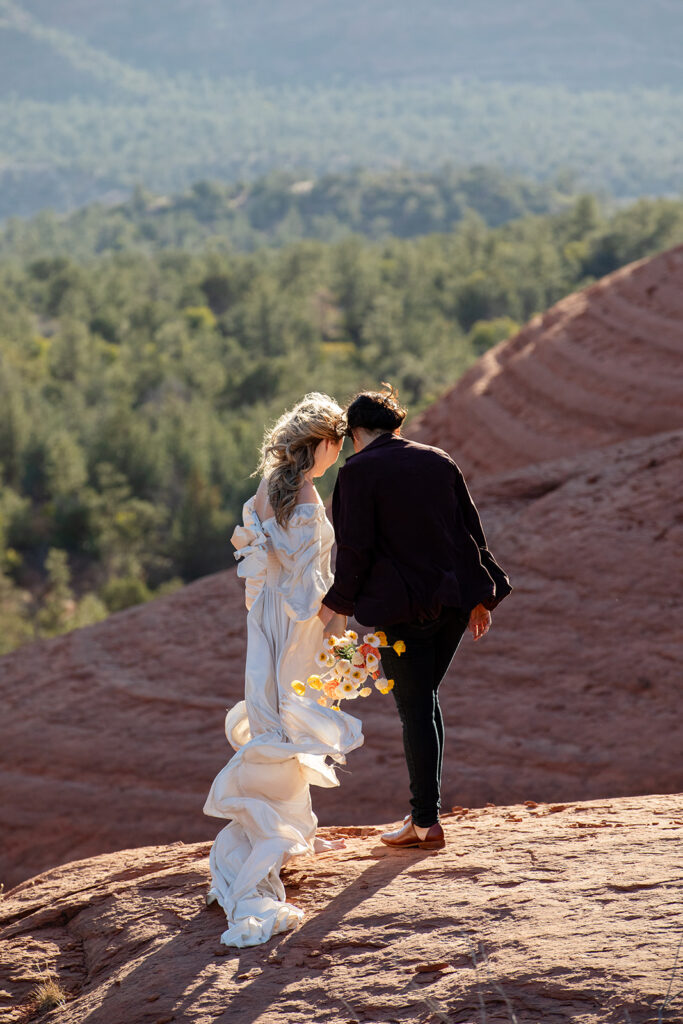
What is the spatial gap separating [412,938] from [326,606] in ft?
3.85

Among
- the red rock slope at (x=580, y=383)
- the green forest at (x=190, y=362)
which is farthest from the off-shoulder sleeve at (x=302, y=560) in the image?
the green forest at (x=190, y=362)

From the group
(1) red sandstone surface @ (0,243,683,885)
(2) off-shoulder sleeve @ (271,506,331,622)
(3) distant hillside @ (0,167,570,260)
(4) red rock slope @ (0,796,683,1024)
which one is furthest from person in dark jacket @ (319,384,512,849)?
(3) distant hillside @ (0,167,570,260)

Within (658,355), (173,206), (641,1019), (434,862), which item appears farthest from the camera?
(173,206)

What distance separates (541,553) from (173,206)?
520 feet

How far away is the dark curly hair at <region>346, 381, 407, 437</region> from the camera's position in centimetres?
398

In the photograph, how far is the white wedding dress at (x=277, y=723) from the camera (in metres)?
4.02

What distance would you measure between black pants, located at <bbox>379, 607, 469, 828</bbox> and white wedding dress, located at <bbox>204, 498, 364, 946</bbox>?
214 millimetres

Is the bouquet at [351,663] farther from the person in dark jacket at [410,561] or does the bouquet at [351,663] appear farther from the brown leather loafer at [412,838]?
the brown leather loafer at [412,838]

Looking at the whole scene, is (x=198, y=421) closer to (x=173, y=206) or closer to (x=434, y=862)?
(x=434, y=862)

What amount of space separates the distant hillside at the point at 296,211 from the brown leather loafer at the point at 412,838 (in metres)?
123

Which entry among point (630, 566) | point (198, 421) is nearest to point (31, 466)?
point (198, 421)

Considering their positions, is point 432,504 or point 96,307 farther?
point 96,307

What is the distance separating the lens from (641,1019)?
2.91 metres

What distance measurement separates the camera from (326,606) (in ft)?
13.1
